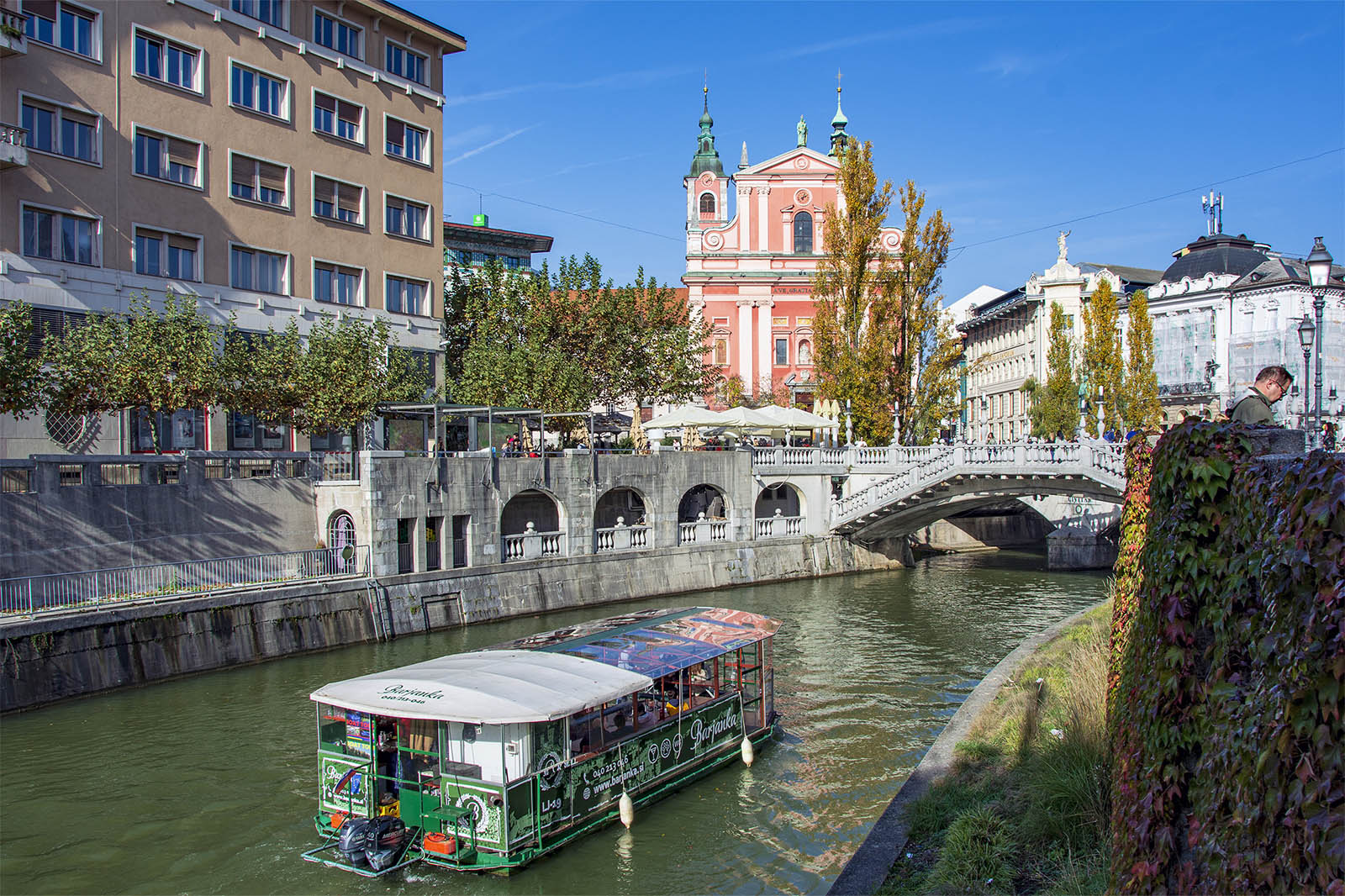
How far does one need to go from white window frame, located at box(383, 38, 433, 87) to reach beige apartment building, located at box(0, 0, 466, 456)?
3.5 inches

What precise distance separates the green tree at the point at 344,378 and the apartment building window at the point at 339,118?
8593mm

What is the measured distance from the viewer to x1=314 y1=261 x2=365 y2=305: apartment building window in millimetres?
40219

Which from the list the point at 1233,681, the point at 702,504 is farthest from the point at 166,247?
the point at 1233,681

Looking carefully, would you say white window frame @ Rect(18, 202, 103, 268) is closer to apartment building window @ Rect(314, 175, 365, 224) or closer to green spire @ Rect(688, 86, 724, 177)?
apartment building window @ Rect(314, 175, 365, 224)

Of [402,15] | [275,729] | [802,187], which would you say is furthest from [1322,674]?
[802,187]

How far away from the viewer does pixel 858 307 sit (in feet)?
167

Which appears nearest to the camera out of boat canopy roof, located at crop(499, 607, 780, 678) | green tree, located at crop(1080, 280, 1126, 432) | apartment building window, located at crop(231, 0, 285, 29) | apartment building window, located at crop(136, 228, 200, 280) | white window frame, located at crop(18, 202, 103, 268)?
boat canopy roof, located at crop(499, 607, 780, 678)

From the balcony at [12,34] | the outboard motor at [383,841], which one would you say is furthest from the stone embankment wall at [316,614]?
the balcony at [12,34]

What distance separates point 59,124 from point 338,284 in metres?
11.6

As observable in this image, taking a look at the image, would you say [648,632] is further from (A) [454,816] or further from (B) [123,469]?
(B) [123,469]

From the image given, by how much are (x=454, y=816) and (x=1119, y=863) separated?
30.3 ft

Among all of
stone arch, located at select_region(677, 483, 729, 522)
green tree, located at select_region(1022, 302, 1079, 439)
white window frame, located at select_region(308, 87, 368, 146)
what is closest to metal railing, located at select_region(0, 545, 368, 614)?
white window frame, located at select_region(308, 87, 368, 146)

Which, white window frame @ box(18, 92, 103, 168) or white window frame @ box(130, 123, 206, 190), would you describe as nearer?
white window frame @ box(18, 92, 103, 168)

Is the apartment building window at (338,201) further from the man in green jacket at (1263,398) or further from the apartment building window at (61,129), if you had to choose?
the man in green jacket at (1263,398)
